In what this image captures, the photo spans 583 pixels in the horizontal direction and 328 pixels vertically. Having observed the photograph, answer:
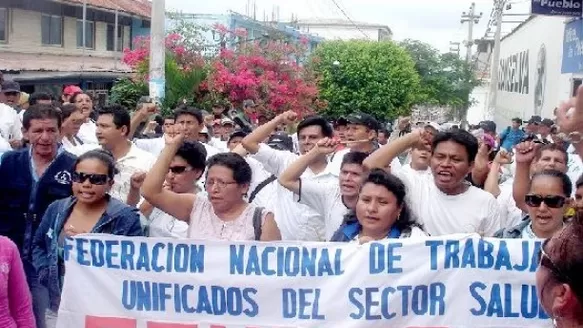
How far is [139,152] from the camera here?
19.0 ft

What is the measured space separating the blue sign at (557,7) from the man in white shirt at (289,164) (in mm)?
10596

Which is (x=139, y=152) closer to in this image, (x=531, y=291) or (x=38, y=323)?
(x=38, y=323)

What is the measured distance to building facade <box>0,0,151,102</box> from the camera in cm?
2033

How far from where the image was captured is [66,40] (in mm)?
23812

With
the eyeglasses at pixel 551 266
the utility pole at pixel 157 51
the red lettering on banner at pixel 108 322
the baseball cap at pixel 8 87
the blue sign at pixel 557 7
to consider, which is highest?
the blue sign at pixel 557 7

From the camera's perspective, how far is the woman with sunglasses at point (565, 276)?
1.83 metres

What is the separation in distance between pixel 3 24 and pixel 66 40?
3.57 meters

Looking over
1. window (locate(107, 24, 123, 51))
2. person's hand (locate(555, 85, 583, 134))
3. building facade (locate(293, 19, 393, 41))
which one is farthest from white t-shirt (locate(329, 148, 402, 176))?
building facade (locate(293, 19, 393, 41))

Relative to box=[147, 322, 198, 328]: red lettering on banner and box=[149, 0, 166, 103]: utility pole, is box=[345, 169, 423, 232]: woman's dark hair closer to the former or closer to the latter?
box=[147, 322, 198, 328]: red lettering on banner

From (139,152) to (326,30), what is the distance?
256 feet

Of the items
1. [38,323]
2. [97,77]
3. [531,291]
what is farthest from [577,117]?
[97,77]

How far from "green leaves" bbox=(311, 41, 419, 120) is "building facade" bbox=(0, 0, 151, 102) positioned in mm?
6752

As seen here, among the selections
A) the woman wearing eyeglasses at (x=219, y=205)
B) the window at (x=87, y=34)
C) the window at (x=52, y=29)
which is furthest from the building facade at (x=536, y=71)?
the window at (x=87, y=34)

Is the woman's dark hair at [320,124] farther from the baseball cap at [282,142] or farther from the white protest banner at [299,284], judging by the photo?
the white protest banner at [299,284]
